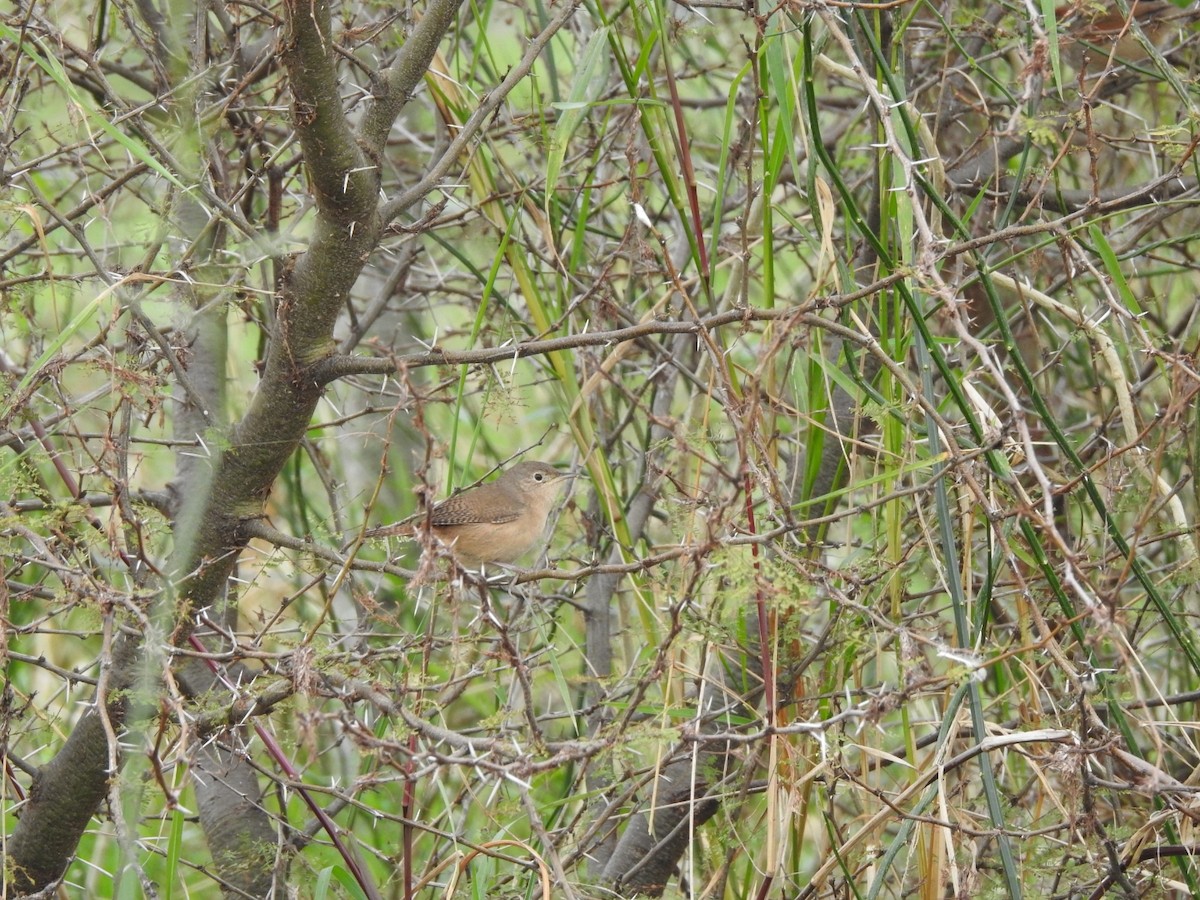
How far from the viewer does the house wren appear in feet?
17.4

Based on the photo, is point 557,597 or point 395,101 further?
point 557,597

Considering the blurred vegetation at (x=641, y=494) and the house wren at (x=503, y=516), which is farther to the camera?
the house wren at (x=503, y=516)

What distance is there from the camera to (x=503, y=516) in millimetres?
5344

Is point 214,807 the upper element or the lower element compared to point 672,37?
lower

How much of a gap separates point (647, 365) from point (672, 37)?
1.24 meters

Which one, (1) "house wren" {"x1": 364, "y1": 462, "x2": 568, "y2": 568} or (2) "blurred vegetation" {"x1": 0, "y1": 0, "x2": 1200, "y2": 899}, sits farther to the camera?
(1) "house wren" {"x1": 364, "y1": 462, "x2": 568, "y2": 568}

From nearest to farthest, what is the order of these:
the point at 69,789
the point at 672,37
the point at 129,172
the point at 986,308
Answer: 1. the point at 69,789
2. the point at 129,172
3. the point at 672,37
4. the point at 986,308

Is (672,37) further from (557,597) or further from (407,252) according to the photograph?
(557,597)

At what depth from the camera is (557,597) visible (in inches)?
165

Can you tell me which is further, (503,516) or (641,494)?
(503,516)

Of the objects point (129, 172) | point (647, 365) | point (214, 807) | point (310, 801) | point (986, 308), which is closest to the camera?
point (310, 801)

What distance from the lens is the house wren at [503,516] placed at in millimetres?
5316

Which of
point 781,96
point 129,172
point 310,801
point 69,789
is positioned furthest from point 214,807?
point 781,96

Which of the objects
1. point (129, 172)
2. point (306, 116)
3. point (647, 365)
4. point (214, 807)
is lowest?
point (214, 807)
